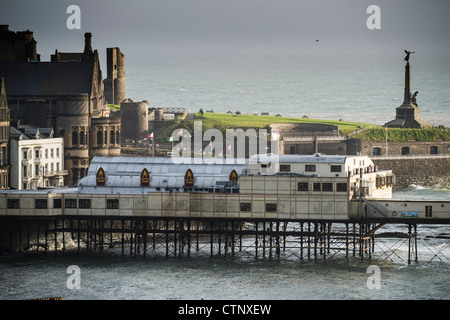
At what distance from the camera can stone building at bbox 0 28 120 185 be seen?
17425 centimetres

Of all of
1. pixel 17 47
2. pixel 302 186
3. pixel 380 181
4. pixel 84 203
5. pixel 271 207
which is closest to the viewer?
pixel 302 186

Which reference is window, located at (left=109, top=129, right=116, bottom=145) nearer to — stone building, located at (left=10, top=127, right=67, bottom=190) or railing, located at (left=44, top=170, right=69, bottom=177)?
stone building, located at (left=10, top=127, right=67, bottom=190)

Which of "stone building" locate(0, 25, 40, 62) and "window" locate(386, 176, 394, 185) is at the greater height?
"stone building" locate(0, 25, 40, 62)

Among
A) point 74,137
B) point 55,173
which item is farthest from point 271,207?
point 74,137

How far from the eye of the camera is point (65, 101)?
576 feet

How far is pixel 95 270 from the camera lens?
12525cm

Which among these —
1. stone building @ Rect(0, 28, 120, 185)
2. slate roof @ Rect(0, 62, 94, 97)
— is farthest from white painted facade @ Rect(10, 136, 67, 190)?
slate roof @ Rect(0, 62, 94, 97)

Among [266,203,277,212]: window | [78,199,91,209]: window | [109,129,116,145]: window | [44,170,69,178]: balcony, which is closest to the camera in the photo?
[266,203,277,212]: window

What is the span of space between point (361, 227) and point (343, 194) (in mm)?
4681

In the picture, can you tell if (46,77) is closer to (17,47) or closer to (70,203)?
(17,47)

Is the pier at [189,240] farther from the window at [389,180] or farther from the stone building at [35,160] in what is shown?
the stone building at [35,160]

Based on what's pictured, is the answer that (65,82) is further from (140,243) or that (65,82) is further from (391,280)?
(391,280)

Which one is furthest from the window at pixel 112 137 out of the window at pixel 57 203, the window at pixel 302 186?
the window at pixel 302 186
